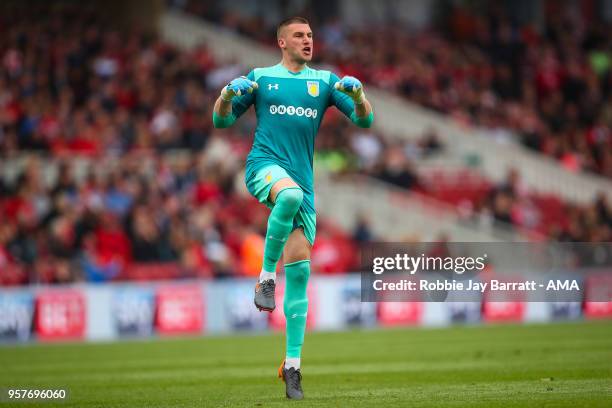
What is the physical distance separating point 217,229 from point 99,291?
3.23m

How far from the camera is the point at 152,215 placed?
80.4 feet

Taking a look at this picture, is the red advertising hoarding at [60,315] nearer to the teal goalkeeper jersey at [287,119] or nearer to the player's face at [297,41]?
the teal goalkeeper jersey at [287,119]

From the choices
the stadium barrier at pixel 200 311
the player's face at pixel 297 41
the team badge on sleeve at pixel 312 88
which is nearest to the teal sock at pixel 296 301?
the team badge on sleeve at pixel 312 88

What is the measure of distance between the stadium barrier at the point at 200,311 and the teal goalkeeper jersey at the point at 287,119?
42.5 ft

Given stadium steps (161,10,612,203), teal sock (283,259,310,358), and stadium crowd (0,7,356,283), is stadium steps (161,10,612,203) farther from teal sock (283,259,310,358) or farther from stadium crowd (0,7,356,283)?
teal sock (283,259,310,358)

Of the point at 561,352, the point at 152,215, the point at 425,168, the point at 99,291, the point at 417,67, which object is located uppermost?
the point at 417,67

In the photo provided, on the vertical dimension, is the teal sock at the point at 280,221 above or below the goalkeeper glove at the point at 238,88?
below

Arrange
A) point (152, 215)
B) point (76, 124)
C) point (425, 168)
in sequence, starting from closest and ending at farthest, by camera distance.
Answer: point (152, 215)
point (76, 124)
point (425, 168)

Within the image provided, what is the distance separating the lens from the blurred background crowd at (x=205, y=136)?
23906 mm

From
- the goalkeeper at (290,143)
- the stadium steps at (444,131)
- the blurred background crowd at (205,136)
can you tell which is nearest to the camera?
the goalkeeper at (290,143)

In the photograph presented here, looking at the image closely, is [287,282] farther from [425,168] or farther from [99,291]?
[425,168]

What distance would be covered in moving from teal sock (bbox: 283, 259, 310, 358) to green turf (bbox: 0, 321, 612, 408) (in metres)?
0.47

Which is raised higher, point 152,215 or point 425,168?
point 425,168

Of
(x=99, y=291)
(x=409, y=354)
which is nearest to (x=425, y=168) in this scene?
(x=99, y=291)
